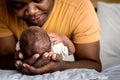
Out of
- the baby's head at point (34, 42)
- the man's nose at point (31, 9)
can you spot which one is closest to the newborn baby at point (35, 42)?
the baby's head at point (34, 42)

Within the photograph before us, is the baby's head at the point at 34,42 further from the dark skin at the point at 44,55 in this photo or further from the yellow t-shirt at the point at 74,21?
the yellow t-shirt at the point at 74,21

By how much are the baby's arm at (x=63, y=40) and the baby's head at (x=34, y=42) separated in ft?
0.27

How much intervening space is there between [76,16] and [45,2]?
18 cm

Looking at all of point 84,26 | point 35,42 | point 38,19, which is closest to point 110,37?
point 84,26

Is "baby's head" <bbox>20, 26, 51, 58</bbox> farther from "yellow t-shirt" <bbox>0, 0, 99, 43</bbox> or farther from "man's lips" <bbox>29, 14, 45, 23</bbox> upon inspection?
"yellow t-shirt" <bbox>0, 0, 99, 43</bbox>

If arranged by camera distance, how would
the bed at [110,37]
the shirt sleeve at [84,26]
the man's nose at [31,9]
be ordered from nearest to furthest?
1. the man's nose at [31,9]
2. the shirt sleeve at [84,26]
3. the bed at [110,37]

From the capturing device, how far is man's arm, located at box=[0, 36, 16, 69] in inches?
59.2

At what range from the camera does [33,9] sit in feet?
4.35

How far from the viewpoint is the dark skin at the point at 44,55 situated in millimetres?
1204

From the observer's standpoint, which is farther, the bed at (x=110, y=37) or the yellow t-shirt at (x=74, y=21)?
the bed at (x=110, y=37)

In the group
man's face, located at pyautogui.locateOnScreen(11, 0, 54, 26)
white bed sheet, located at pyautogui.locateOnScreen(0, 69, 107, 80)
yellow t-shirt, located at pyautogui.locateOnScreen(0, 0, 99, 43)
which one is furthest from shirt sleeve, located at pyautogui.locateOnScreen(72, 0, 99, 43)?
white bed sheet, located at pyautogui.locateOnScreen(0, 69, 107, 80)

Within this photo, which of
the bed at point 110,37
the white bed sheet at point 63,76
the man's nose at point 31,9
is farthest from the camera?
the bed at point 110,37

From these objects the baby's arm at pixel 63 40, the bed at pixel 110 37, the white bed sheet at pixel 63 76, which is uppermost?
the baby's arm at pixel 63 40

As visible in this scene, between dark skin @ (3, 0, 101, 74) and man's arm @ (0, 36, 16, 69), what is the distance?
19cm
